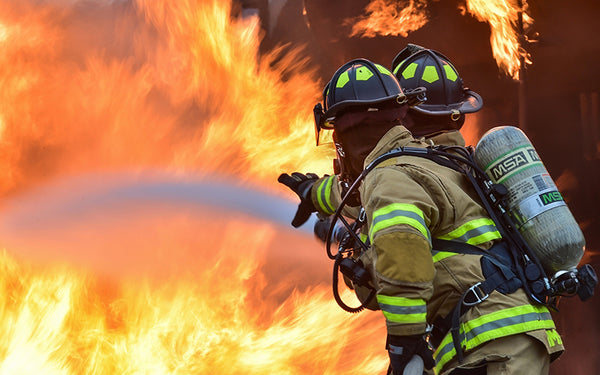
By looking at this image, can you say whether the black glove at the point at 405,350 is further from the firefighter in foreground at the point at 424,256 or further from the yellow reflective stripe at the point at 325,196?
the yellow reflective stripe at the point at 325,196

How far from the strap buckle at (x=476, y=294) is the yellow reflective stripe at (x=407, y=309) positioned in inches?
10.2

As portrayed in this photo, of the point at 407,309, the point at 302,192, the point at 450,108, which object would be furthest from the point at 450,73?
the point at 407,309

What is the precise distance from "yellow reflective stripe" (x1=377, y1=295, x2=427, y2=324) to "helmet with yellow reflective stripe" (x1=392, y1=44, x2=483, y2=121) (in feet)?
5.08

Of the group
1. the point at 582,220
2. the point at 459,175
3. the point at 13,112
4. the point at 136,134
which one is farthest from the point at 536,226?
the point at 13,112

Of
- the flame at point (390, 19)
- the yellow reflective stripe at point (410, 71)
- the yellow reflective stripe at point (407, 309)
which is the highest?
the flame at point (390, 19)

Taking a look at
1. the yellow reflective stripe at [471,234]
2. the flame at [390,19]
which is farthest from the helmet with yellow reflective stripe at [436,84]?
the flame at [390,19]

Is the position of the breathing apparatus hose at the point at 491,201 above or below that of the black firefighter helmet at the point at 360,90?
below

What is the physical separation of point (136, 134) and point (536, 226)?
392 centimetres

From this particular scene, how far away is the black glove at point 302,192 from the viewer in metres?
4.60

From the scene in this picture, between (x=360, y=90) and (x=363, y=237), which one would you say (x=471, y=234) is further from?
(x=360, y=90)

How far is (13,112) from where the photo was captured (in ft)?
19.4

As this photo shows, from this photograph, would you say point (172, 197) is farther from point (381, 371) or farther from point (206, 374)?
point (381, 371)

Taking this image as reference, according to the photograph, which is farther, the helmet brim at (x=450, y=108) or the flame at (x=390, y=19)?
the flame at (x=390, y=19)

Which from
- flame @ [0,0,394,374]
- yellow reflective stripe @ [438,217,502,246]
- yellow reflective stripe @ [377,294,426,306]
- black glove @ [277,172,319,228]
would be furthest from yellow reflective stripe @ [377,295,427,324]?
flame @ [0,0,394,374]
